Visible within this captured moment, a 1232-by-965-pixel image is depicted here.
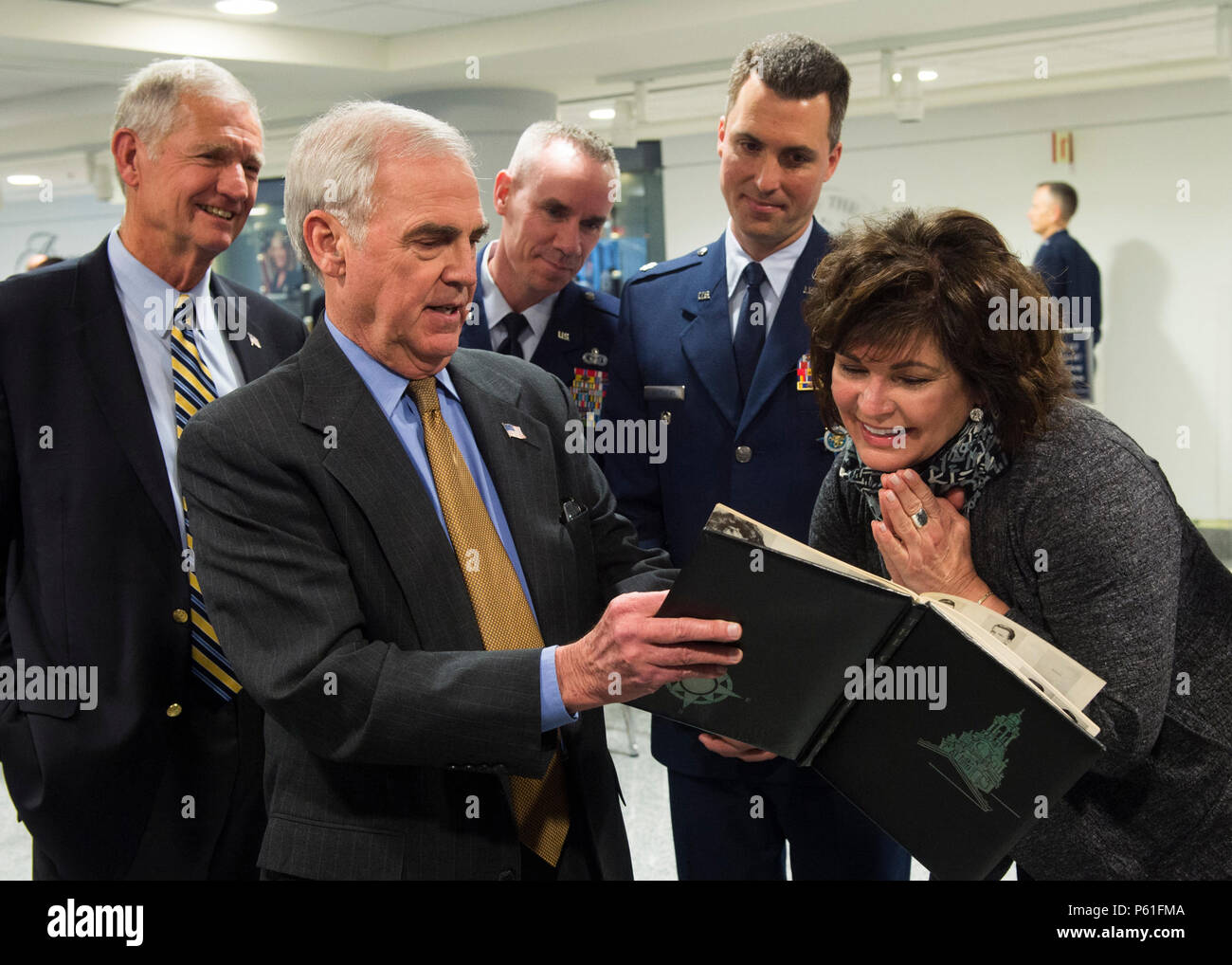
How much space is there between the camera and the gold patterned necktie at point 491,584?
173cm

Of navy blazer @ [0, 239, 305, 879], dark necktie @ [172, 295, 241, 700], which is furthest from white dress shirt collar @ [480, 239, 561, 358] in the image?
navy blazer @ [0, 239, 305, 879]

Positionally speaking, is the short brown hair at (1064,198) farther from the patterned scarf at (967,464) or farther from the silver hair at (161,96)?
the patterned scarf at (967,464)

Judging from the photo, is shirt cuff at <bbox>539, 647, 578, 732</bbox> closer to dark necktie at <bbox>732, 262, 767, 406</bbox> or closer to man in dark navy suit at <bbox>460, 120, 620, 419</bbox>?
dark necktie at <bbox>732, 262, 767, 406</bbox>

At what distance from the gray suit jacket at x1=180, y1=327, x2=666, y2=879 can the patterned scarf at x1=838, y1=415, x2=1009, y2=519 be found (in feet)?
2.02

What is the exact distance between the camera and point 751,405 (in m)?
2.41

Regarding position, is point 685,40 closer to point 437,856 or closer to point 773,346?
point 773,346

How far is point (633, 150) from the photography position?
11773 millimetres

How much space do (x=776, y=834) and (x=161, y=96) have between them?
1.95 meters

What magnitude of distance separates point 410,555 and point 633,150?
35.0 feet

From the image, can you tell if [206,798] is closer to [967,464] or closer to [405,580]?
[405,580]

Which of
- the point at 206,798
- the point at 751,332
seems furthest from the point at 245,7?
the point at 206,798

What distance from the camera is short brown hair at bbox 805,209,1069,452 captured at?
5.71ft

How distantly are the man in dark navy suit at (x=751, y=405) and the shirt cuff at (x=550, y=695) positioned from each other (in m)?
0.77

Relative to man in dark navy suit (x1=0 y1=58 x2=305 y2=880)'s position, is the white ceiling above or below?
above
